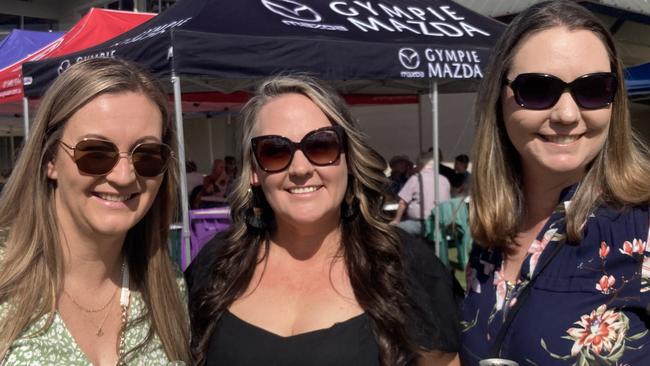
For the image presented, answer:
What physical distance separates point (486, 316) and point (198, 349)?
97 centimetres

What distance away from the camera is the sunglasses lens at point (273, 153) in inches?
85.0

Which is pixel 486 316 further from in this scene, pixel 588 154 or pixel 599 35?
pixel 599 35

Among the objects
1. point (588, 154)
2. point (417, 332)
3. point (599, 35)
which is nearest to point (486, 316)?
point (417, 332)

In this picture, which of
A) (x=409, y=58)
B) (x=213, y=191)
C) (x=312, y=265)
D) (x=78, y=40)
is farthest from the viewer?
(x=78, y=40)

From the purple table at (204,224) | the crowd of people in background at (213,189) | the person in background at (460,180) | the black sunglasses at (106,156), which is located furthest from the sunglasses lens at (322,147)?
the person in background at (460,180)

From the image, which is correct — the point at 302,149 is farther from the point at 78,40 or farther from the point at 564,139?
the point at 78,40

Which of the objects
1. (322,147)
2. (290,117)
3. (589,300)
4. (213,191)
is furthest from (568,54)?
(213,191)

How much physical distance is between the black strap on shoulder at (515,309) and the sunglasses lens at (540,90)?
411 mm

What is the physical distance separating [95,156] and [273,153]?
61 cm

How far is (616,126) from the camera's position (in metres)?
1.84

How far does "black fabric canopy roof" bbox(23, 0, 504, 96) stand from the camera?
507 cm

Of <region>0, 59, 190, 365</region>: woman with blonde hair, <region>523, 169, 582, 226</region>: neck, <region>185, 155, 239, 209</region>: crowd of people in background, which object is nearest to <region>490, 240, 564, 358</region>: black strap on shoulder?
<region>523, 169, 582, 226</region>: neck

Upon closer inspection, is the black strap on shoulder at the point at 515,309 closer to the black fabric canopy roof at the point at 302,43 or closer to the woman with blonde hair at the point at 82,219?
the woman with blonde hair at the point at 82,219

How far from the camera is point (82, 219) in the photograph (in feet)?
6.14
